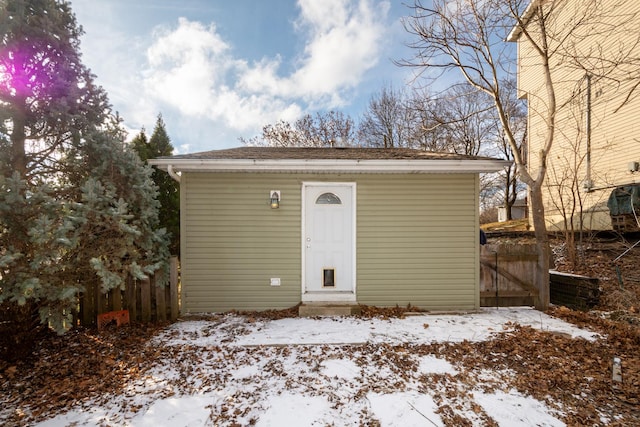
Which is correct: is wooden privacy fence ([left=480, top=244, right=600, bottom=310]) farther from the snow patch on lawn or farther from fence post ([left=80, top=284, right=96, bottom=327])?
fence post ([left=80, top=284, right=96, bottom=327])

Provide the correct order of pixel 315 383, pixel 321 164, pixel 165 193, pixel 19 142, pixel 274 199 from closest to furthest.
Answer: pixel 315 383 < pixel 19 142 < pixel 321 164 < pixel 274 199 < pixel 165 193

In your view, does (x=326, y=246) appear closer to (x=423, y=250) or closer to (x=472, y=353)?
(x=423, y=250)

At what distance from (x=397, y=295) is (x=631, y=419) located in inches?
114

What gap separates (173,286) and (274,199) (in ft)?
7.23

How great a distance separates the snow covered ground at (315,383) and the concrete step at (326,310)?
1.32 ft

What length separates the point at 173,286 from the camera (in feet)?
14.2

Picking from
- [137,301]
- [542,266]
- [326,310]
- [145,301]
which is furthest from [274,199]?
[542,266]

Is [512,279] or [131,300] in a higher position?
[512,279]

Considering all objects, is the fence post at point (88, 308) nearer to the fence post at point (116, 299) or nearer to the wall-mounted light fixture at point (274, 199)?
the fence post at point (116, 299)

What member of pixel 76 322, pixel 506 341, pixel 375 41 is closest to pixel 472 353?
pixel 506 341

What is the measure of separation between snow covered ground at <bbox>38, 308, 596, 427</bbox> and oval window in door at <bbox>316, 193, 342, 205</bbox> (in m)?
2.11

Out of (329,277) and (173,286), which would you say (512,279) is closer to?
(329,277)

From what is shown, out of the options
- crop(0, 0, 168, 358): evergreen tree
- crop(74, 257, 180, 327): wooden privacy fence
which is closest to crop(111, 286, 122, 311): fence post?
crop(74, 257, 180, 327): wooden privacy fence

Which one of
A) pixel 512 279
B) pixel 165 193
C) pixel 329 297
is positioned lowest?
pixel 329 297
